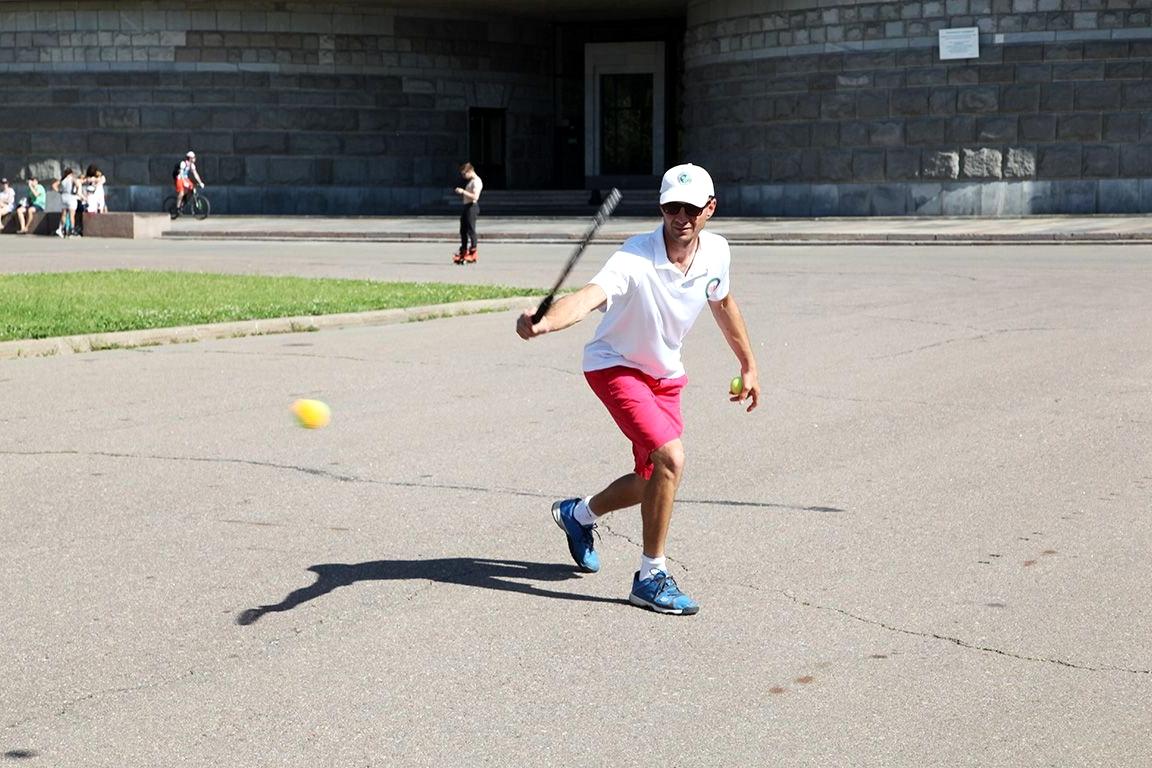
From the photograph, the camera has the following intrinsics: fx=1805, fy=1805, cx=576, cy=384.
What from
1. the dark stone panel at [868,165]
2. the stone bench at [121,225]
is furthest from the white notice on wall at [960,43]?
the stone bench at [121,225]

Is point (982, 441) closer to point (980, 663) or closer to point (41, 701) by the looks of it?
point (980, 663)

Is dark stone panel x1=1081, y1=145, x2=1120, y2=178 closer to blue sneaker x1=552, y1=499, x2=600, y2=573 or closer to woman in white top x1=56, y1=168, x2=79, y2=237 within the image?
woman in white top x1=56, y1=168, x2=79, y2=237

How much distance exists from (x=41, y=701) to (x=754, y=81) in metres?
37.1

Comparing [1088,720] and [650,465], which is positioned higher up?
[650,465]

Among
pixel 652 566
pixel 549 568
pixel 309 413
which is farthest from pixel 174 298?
pixel 652 566

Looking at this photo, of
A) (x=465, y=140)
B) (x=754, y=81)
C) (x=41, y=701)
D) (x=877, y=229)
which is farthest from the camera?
(x=465, y=140)

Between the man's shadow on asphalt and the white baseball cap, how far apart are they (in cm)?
146

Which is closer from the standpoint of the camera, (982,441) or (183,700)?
(183,700)

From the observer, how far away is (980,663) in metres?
5.70

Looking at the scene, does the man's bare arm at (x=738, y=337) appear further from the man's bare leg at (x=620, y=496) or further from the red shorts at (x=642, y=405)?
the man's bare leg at (x=620, y=496)

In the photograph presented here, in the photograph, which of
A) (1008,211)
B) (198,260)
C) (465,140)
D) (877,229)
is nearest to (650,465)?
(198,260)

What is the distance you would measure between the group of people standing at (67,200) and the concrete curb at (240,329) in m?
22.3

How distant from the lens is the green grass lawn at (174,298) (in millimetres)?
15508

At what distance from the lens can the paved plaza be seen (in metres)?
5.02
